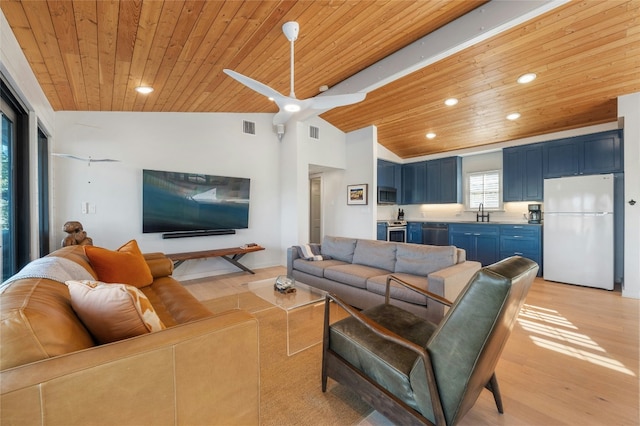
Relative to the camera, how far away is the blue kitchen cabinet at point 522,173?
188 inches

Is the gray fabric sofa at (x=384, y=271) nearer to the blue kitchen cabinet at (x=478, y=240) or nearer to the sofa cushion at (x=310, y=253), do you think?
the sofa cushion at (x=310, y=253)

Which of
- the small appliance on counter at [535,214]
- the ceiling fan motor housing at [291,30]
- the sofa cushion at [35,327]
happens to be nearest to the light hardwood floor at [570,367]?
the small appliance on counter at [535,214]

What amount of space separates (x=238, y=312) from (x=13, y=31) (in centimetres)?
259

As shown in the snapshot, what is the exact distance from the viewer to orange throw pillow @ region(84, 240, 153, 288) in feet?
6.81

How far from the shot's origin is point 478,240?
5.34 m

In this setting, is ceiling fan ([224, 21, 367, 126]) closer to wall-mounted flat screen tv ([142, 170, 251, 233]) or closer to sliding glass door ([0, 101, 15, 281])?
sliding glass door ([0, 101, 15, 281])

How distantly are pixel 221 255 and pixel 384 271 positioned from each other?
8.38 ft

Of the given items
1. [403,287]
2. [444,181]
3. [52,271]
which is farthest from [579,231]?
[52,271]

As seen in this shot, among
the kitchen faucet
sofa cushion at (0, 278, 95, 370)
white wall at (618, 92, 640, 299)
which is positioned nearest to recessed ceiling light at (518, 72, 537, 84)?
white wall at (618, 92, 640, 299)

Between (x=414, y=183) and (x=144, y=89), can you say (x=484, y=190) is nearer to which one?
(x=414, y=183)

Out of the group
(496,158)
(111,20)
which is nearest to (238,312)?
(111,20)

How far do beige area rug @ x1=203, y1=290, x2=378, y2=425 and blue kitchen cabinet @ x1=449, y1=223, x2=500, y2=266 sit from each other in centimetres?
436

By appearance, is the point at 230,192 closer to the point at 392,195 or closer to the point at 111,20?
the point at 111,20

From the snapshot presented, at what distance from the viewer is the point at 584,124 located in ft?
14.4
